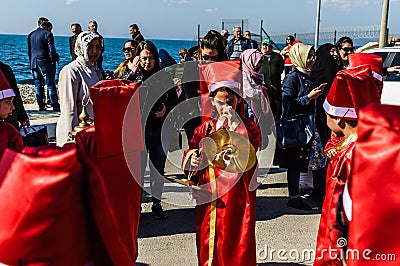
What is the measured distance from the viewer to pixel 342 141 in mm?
2902

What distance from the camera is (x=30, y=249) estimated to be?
1.71 m

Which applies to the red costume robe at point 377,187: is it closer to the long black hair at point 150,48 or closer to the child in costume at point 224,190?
the child in costume at point 224,190

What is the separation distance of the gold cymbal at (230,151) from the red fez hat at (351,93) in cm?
59

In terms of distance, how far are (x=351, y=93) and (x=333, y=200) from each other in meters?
0.57

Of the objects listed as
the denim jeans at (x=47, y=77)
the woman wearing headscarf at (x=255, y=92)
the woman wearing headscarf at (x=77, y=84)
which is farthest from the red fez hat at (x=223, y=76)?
the denim jeans at (x=47, y=77)

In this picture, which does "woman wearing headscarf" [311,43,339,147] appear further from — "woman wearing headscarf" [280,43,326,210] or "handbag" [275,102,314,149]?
"handbag" [275,102,314,149]

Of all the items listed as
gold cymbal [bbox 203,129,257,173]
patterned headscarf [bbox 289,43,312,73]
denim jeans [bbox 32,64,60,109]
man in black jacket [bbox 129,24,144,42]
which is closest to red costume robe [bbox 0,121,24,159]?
gold cymbal [bbox 203,129,257,173]

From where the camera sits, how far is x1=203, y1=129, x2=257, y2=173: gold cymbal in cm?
320

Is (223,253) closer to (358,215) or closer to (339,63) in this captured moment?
(358,215)

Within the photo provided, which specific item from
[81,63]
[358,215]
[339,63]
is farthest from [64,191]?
[339,63]

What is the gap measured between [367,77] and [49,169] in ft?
5.91

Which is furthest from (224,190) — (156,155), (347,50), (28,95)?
(28,95)

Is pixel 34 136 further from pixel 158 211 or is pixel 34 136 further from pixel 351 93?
pixel 351 93

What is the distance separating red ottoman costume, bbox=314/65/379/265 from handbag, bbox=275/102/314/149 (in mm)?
2043
